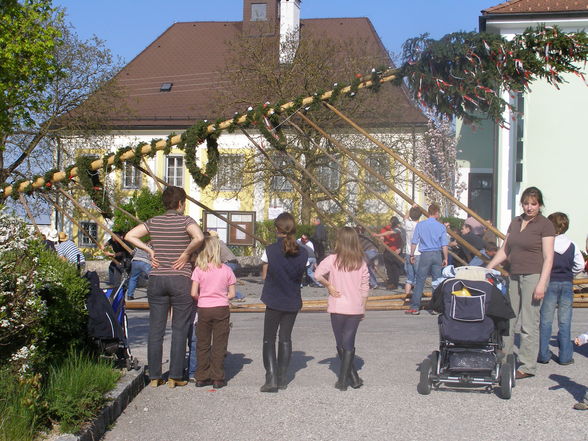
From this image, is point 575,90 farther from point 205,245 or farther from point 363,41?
point 205,245

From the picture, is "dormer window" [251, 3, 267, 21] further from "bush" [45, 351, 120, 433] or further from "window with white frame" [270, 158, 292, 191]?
"bush" [45, 351, 120, 433]

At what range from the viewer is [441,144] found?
35.6 m

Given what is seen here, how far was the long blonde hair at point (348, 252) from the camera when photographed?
8.21 meters

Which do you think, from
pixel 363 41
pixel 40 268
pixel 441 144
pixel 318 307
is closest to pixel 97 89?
pixel 363 41

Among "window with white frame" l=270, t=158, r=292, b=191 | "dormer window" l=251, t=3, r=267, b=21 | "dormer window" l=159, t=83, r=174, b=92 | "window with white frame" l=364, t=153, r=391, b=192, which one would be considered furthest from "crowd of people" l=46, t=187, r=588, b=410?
"dormer window" l=251, t=3, r=267, b=21

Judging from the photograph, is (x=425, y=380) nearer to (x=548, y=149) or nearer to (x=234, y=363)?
(x=234, y=363)

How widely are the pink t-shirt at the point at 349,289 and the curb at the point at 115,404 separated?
1959mm

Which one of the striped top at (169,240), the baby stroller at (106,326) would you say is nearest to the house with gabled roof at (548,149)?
the striped top at (169,240)

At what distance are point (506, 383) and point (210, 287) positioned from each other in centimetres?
290

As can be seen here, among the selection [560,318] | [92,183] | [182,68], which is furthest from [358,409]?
[182,68]

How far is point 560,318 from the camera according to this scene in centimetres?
948

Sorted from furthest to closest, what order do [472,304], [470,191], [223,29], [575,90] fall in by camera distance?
[223,29], [470,191], [575,90], [472,304]

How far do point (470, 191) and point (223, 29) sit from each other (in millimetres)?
18692

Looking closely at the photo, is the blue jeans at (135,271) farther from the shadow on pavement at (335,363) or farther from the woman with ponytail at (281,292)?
the woman with ponytail at (281,292)
